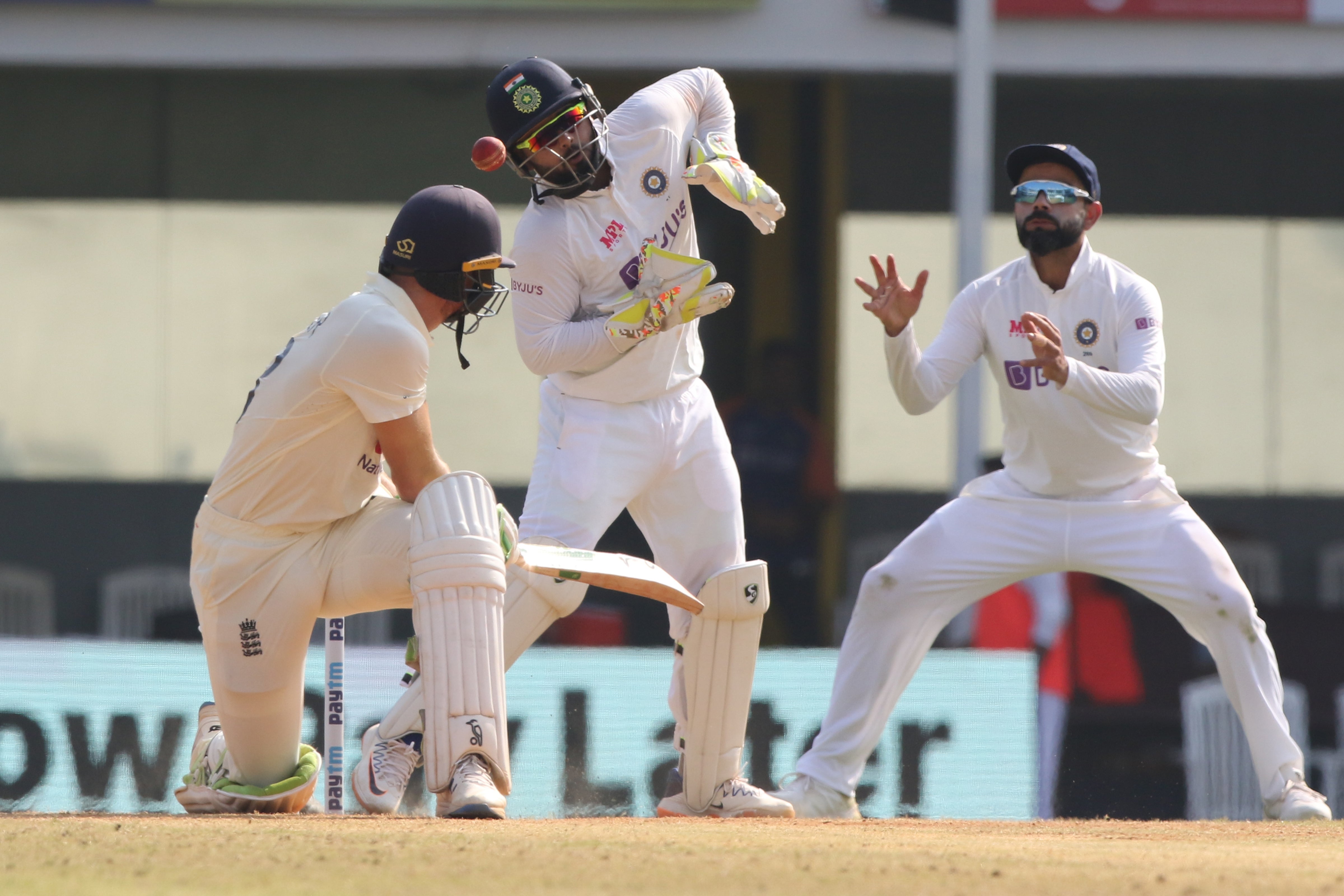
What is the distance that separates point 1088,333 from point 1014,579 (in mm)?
849

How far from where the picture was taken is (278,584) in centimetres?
454

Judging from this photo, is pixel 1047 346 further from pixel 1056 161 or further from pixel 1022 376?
pixel 1056 161

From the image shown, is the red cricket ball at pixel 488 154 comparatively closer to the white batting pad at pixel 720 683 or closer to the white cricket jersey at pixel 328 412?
the white cricket jersey at pixel 328 412

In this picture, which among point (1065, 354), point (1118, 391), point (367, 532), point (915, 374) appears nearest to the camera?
point (367, 532)

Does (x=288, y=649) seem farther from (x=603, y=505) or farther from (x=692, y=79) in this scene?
(x=692, y=79)

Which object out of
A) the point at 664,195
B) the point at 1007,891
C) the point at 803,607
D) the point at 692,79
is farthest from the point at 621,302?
the point at 803,607

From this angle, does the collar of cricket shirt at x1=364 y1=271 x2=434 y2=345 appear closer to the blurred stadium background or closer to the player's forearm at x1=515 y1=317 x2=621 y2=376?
the player's forearm at x1=515 y1=317 x2=621 y2=376

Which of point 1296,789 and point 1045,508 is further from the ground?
point 1045,508

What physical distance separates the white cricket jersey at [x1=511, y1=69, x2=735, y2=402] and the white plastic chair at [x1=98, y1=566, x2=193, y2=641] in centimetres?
678

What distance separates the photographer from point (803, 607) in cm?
1127

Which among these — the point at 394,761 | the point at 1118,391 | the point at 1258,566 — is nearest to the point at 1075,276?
the point at 1118,391

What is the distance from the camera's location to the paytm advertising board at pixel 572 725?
22.0 feet

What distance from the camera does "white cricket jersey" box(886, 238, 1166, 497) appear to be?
5598 millimetres

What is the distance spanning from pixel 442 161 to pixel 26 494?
3625mm
